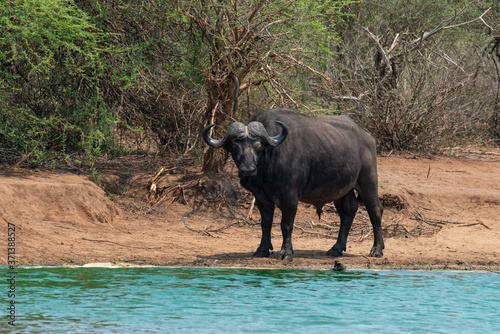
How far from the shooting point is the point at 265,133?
9273 mm

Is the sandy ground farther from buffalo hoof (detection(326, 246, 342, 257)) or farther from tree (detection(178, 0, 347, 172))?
tree (detection(178, 0, 347, 172))

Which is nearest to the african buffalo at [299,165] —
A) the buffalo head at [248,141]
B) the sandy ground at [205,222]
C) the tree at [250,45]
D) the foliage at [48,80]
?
the buffalo head at [248,141]

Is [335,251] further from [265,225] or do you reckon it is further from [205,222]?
[205,222]

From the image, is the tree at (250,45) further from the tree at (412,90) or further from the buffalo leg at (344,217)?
the buffalo leg at (344,217)

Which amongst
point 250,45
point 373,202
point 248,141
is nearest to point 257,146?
point 248,141

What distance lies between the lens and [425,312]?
23.4ft

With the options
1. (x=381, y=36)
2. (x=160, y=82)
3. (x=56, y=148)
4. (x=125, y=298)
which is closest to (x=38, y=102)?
(x=56, y=148)

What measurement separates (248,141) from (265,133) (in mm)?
268

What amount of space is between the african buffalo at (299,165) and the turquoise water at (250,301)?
108cm

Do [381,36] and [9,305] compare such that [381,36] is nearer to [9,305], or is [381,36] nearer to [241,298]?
[241,298]

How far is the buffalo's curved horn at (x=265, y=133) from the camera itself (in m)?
9.22

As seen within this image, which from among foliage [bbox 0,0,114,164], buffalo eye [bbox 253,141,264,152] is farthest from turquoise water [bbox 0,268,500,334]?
foliage [bbox 0,0,114,164]

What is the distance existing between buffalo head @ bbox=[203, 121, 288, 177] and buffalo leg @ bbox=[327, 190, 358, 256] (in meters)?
2.02

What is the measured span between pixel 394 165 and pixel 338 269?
7.48 meters
